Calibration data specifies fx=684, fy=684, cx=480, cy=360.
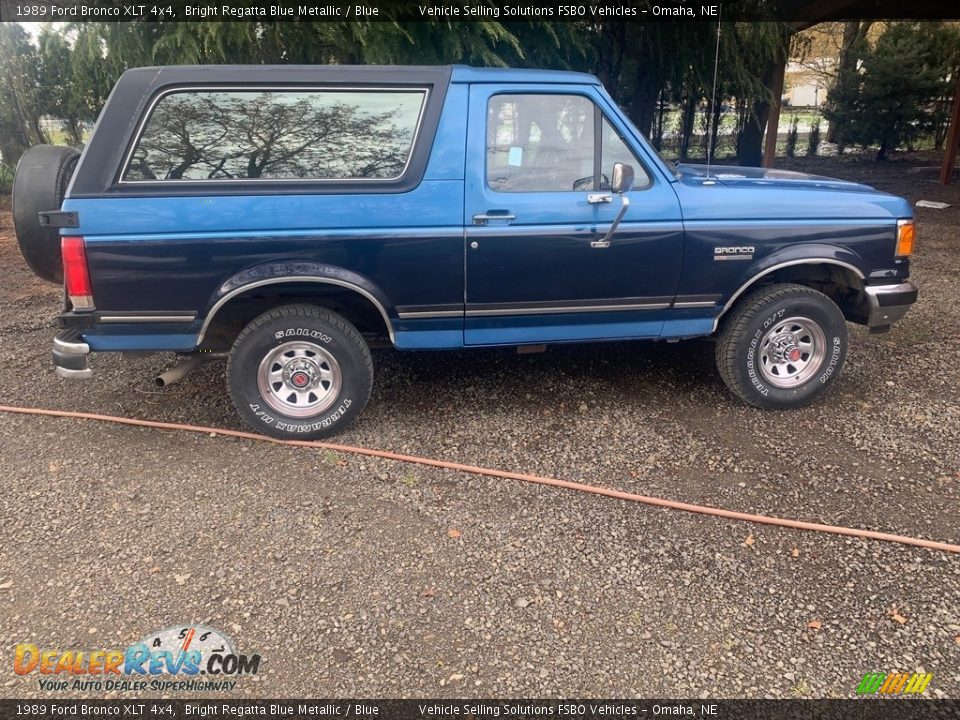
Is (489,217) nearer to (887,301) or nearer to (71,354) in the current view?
(71,354)

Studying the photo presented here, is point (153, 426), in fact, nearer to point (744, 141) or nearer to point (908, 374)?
point (908, 374)

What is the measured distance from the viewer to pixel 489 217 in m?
3.69

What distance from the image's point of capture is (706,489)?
345cm

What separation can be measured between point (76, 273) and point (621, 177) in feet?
9.28

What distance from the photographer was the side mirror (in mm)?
3592

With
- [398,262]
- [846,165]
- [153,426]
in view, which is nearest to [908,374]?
[398,262]

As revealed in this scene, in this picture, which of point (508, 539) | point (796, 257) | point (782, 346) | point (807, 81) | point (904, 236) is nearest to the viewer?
point (508, 539)

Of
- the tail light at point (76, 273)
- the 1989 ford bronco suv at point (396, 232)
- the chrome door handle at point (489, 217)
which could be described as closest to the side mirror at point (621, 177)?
the 1989 ford bronco suv at point (396, 232)

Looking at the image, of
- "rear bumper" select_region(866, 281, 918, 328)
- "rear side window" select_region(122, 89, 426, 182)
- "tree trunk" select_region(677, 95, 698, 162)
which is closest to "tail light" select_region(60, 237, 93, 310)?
"rear side window" select_region(122, 89, 426, 182)

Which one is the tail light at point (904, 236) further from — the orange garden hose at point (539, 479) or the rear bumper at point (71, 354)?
the rear bumper at point (71, 354)

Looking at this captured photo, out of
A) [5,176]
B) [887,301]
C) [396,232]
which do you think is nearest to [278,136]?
[396,232]

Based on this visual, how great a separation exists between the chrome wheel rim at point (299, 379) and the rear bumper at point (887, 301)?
319 cm

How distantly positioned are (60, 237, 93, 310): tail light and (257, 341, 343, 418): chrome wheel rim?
0.92 metres

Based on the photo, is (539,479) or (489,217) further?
(489,217)
